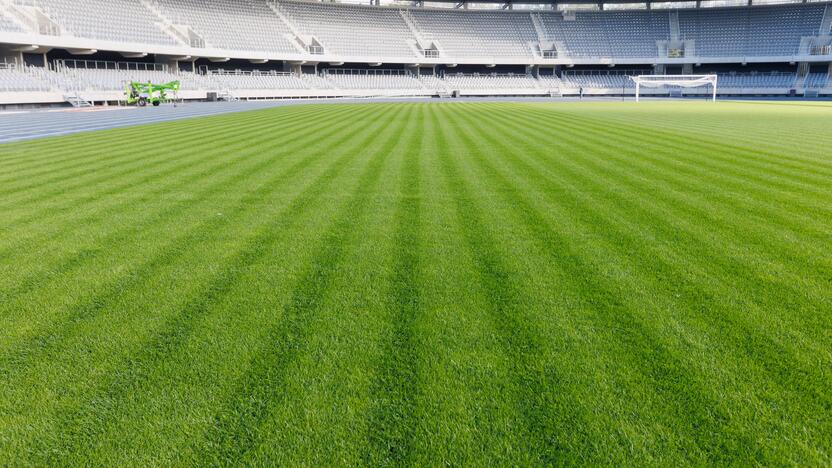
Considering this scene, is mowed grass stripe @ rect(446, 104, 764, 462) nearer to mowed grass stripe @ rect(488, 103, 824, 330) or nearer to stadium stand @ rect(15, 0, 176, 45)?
mowed grass stripe @ rect(488, 103, 824, 330)

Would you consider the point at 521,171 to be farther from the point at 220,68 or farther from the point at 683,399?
the point at 220,68

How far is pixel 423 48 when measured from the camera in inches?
2227

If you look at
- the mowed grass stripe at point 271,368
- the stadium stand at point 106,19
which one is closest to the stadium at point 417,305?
the mowed grass stripe at point 271,368

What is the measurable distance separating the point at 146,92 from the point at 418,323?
35601mm

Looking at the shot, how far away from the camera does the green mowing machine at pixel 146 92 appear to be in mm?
32312

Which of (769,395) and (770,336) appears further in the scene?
(770,336)

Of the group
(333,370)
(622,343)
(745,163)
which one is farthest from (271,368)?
(745,163)

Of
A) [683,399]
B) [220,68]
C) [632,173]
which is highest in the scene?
[220,68]

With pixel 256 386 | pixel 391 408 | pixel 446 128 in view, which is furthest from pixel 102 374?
pixel 446 128

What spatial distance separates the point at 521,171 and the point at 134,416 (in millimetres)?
7091

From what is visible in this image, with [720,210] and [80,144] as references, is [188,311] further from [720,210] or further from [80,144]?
[80,144]

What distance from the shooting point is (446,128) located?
15.9 metres

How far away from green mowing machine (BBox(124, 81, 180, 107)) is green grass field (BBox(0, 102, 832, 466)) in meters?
28.3

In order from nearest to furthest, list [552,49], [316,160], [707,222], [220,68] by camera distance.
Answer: [707,222] < [316,160] < [220,68] < [552,49]
